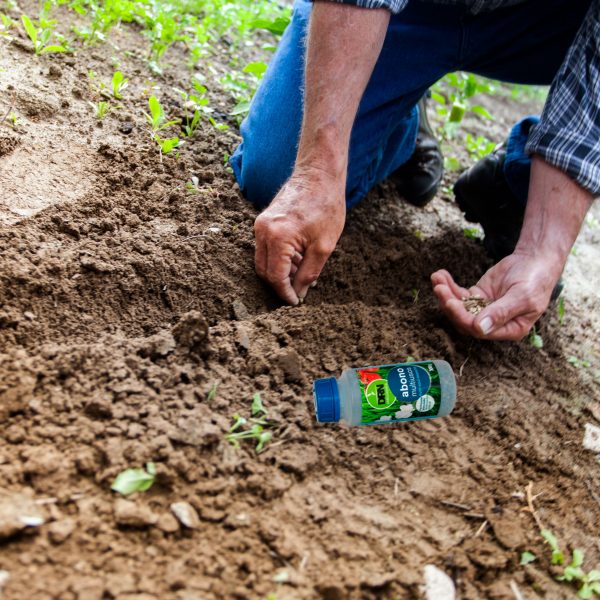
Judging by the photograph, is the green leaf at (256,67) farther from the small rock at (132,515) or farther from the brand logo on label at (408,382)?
the small rock at (132,515)

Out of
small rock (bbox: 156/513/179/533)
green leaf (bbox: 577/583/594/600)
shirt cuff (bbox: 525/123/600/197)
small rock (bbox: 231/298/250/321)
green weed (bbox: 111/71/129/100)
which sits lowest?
green leaf (bbox: 577/583/594/600)

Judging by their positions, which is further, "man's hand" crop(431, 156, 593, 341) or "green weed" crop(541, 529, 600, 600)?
"man's hand" crop(431, 156, 593, 341)

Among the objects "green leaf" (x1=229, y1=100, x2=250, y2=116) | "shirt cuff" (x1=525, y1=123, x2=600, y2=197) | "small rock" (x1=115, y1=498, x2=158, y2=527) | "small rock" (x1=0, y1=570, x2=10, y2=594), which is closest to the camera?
"small rock" (x1=0, y1=570, x2=10, y2=594)

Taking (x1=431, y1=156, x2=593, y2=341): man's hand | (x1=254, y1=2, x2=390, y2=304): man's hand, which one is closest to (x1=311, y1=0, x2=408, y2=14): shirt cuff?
(x1=254, y1=2, x2=390, y2=304): man's hand

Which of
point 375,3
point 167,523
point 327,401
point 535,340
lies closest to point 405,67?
point 375,3

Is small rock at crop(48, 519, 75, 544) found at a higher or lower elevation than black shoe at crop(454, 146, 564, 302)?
lower

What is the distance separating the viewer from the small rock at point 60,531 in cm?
118

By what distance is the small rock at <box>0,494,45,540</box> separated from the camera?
3.78ft

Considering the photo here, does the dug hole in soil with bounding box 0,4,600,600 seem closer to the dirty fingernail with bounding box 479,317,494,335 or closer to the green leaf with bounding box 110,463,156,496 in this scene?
the green leaf with bounding box 110,463,156,496

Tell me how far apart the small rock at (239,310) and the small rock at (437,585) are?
878mm

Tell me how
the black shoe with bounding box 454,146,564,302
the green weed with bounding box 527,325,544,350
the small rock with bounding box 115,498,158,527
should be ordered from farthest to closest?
the black shoe with bounding box 454,146,564,302, the green weed with bounding box 527,325,544,350, the small rock with bounding box 115,498,158,527

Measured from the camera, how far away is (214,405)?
150 cm

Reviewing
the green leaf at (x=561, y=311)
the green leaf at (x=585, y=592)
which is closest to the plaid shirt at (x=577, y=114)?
the green leaf at (x=561, y=311)

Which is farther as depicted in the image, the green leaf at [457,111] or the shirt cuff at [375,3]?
the green leaf at [457,111]
